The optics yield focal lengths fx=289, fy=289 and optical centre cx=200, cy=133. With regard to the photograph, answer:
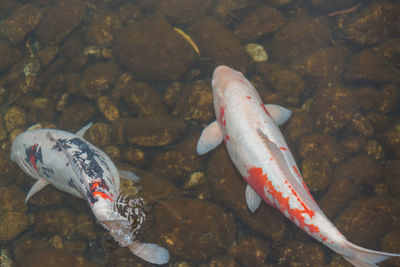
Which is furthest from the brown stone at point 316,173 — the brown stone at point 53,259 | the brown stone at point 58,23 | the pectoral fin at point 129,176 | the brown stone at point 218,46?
the brown stone at point 58,23

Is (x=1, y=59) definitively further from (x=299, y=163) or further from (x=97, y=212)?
(x=299, y=163)

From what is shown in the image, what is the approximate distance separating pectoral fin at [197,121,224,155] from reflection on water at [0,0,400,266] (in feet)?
0.74

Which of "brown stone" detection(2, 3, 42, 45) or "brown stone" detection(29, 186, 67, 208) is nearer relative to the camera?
"brown stone" detection(29, 186, 67, 208)

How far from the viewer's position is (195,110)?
4.75 metres

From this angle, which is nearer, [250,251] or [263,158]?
[263,158]

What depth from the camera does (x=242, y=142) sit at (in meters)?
3.64

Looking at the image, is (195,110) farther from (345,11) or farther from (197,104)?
(345,11)

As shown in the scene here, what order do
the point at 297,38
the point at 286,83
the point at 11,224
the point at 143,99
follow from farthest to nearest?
the point at 297,38 → the point at 286,83 → the point at 143,99 → the point at 11,224

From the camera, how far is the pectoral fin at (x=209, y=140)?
413 cm

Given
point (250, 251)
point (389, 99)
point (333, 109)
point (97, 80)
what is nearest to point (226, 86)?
point (333, 109)

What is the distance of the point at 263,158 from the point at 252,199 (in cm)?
63

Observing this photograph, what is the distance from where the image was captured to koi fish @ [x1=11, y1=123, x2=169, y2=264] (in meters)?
3.18

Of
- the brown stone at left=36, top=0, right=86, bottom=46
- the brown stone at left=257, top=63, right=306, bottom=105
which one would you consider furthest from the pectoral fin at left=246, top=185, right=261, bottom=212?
the brown stone at left=36, top=0, right=86, bottom=46

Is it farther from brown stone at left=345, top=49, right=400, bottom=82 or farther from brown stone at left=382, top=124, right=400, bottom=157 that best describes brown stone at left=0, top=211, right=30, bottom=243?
brown stone at left=345, top=49, right=400, bottom=82
